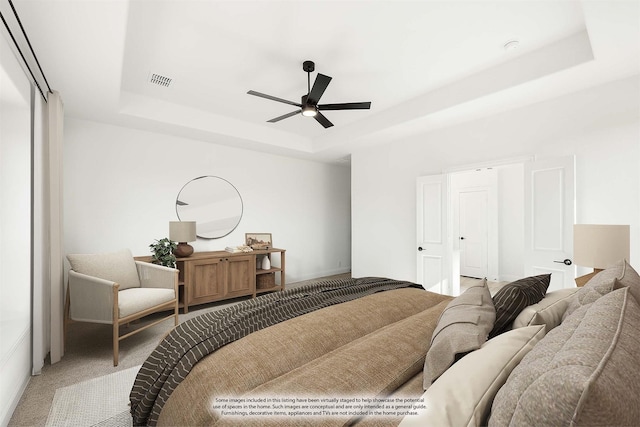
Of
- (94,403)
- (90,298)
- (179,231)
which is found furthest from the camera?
(179,231)

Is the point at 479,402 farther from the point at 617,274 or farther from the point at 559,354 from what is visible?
the point at 617,274

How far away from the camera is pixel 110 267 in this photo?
306 centimetres

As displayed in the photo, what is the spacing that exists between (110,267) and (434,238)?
391 centimetres

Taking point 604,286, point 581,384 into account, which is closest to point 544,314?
point 604,286

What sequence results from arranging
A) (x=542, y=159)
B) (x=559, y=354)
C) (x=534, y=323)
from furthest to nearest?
(x=542, y=159) < (x=534, y=323) < (x=559, y=354)

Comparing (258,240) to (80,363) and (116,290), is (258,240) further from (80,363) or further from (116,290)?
(80,363)

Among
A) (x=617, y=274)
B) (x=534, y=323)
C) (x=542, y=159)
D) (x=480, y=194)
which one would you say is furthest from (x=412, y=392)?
(x=480, y=194)

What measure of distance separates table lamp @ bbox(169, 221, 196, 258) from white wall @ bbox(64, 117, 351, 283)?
48 centimetres

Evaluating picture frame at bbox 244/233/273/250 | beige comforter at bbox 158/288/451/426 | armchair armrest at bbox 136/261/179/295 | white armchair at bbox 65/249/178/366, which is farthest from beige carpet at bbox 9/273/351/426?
picture frame at bbox 244/233/273/250

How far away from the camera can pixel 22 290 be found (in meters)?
2.13

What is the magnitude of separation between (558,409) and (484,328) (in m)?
0.71

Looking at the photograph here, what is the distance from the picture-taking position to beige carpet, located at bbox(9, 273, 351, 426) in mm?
1892

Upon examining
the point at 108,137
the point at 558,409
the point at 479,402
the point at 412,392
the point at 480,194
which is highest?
Answer: the point at 108,137

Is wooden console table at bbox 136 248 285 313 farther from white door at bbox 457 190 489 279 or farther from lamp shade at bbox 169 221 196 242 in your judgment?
white door at bbox 457 190 489 279
